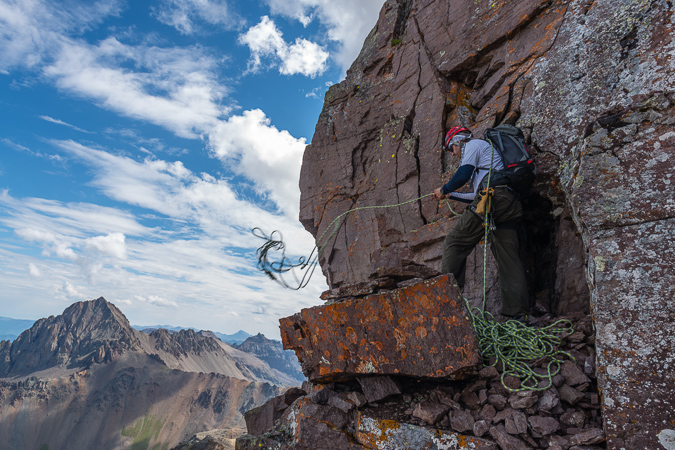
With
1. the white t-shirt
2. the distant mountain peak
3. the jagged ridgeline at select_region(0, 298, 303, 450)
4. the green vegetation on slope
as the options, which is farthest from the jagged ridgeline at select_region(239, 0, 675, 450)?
the distant mountain peak

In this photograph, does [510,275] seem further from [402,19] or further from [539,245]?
[402,19]

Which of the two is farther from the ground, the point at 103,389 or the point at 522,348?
the point at 522,348

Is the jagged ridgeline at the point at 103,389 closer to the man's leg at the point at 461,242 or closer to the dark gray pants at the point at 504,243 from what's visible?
the man's leg at the point at 461,242

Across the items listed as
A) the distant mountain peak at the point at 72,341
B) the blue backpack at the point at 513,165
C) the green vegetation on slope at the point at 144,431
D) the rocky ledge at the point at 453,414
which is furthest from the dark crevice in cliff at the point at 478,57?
the distant mountain peak at the point at 72,341

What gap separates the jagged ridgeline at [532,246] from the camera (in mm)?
4055

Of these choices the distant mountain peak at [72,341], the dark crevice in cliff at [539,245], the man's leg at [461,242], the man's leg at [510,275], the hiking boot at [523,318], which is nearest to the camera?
the hiking boot at [523,318]

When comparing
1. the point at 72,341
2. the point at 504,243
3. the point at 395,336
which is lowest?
the point at 395,336

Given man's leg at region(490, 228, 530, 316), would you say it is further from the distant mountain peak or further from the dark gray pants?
the distant mountain peak

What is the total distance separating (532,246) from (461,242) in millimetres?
1757

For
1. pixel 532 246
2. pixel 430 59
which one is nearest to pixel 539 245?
pixel 532 246

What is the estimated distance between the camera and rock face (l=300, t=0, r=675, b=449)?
404 centimetres

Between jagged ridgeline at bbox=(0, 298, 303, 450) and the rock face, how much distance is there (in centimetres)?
11860

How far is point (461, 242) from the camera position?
23.8 feet

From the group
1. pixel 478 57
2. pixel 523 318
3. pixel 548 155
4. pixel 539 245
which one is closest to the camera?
pixel 523 318
